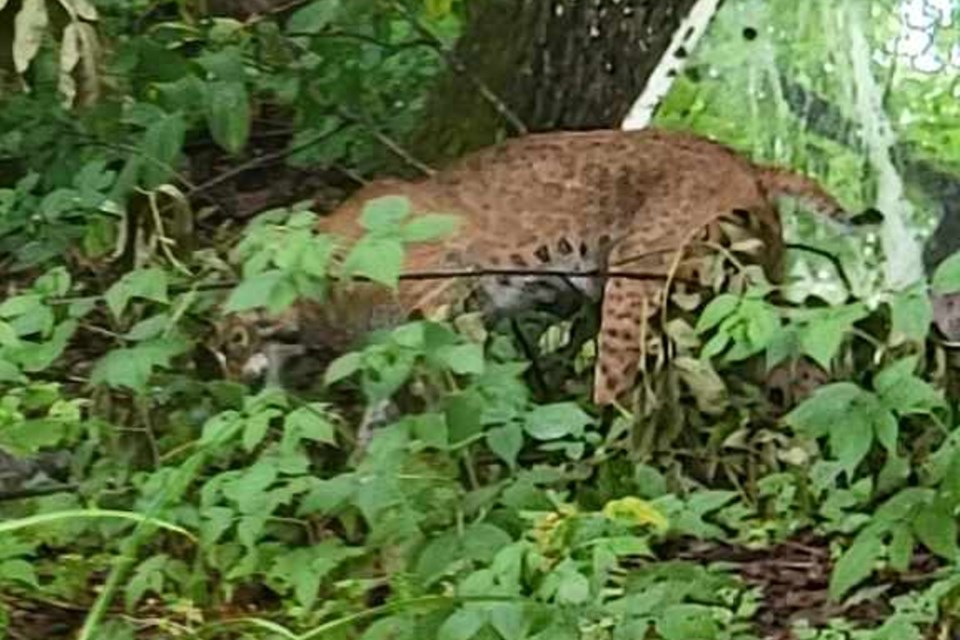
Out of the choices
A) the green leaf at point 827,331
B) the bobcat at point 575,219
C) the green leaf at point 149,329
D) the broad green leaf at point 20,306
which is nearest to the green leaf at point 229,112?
the bobcat at point 575,219

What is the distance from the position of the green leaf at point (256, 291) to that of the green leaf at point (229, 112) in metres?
1.35

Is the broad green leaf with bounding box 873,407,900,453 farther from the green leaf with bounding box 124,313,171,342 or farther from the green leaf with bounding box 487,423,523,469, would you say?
the green leaf with bounding box 124,313,171,342

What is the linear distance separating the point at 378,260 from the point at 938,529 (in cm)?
73

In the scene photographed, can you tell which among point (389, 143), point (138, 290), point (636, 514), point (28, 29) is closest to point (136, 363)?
point (138, 290)

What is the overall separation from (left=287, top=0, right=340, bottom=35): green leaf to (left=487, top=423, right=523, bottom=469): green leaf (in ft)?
5.82

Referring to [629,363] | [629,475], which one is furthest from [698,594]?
[629,363]

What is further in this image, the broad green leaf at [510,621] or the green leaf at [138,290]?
the green leaf at [138,290]

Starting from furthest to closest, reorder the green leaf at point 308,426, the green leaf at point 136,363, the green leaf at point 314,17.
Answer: the green leaf at point 314,17 → the green leaf at point 136,363 → the green leaf at point 308,426

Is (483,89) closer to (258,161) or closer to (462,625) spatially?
(258,161)

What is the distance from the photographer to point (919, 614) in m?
3.45

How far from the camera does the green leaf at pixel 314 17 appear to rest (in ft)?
15.7

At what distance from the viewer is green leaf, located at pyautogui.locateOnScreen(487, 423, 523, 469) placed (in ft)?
10.4

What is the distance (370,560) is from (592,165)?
2.29m

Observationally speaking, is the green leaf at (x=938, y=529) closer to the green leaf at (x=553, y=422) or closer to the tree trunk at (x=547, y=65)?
the green leaf at (x=553, y=422)
